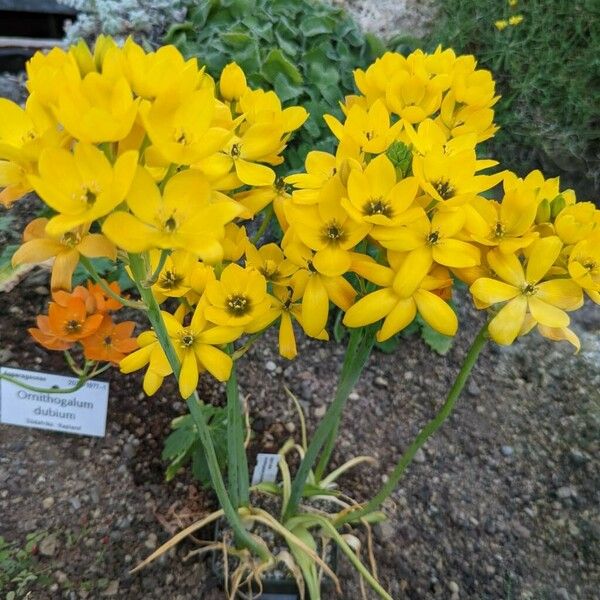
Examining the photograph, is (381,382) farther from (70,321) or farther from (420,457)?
(70,321)

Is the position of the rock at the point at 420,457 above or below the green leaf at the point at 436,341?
below

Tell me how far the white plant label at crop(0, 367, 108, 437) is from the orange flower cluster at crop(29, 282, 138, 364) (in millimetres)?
140

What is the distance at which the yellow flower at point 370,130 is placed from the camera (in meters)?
0.69

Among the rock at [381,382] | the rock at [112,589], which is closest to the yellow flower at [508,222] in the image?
the rock at [112,589]

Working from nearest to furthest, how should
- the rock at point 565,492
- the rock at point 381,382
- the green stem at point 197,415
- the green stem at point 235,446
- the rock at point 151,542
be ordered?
the green stem at point 197,415
the green stem at point 235,446
the rock at point 151,542
the rock at point 565,492
the rock at point 381,382

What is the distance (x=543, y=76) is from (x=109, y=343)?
1557 millimetres

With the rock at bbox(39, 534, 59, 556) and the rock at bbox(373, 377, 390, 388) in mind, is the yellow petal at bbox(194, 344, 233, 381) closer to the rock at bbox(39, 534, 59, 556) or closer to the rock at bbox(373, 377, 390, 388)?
the rock at bbox(39, 534, 59, 556)

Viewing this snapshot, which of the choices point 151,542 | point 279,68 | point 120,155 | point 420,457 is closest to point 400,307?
point 120,155

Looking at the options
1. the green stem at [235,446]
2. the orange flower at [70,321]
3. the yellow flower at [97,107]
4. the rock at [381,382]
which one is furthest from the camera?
the rock at [381,382]

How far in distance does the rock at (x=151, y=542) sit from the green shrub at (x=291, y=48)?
3.44ft

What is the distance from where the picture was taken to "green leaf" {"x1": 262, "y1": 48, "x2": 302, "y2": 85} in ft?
5.80

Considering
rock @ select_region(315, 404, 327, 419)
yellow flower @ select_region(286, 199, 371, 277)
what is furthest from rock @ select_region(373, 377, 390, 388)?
yellow flower @ select_region(286, 199, 371, 277)

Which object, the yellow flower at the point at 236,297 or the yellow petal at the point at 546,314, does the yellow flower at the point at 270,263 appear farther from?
the yellow petal at the point at 546,314

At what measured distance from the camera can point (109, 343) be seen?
44.9 inches
